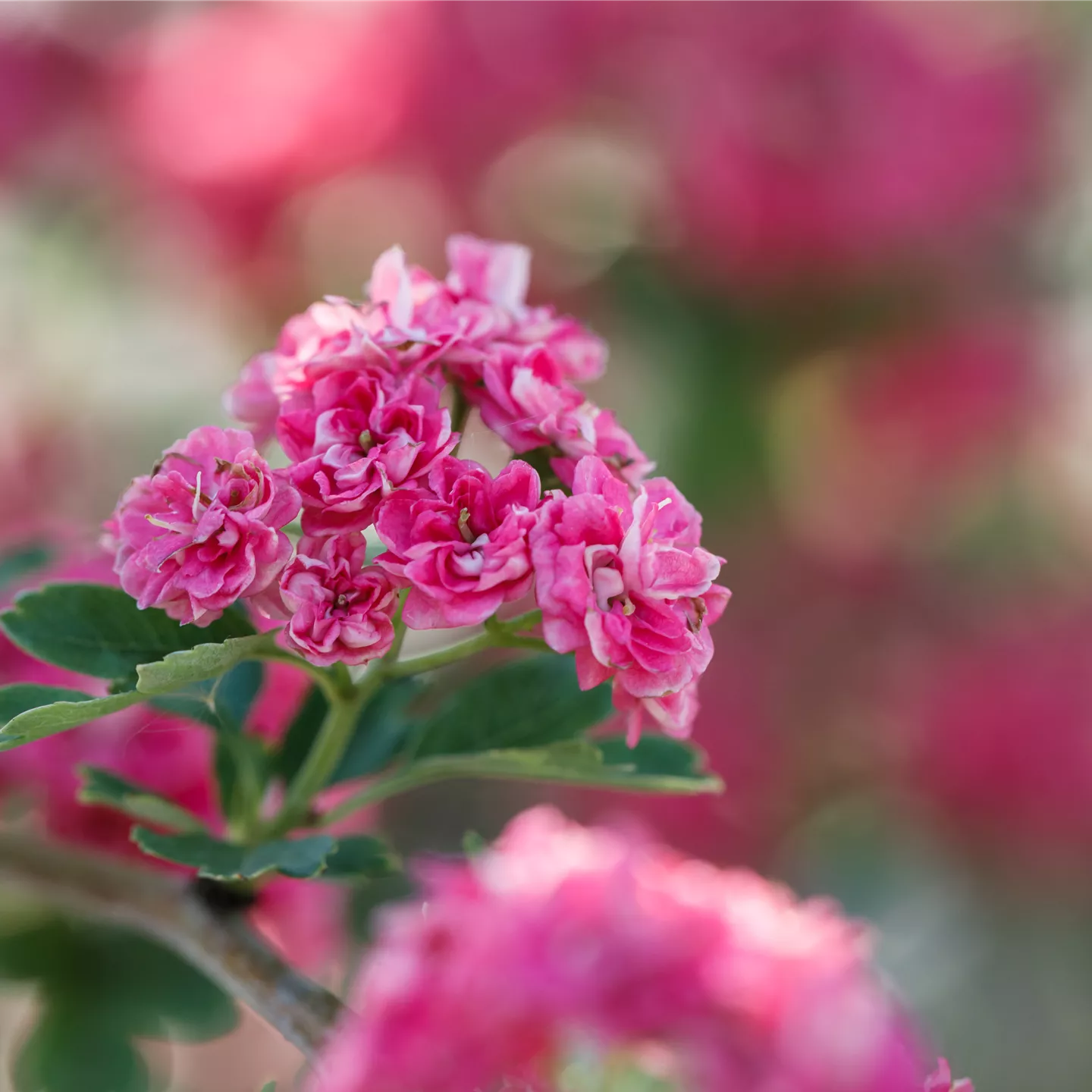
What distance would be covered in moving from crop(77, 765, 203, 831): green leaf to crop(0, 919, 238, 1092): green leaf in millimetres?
227

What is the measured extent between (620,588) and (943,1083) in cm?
20

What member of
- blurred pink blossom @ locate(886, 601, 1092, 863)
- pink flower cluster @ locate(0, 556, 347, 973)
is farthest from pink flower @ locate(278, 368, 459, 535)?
blurred pink blossom @ locate(886, 601, 1092, 863)

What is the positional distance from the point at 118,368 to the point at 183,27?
0.37 m

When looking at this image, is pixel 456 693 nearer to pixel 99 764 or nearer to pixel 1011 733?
pixel 99 764

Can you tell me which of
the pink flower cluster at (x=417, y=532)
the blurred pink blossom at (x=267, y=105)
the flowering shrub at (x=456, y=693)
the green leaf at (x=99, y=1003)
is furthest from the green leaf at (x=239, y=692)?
the blurred pink blossom at (x=267, y=105)

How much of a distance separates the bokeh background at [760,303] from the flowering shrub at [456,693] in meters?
0.85

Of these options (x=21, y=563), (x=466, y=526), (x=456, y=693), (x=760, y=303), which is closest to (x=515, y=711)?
(x=456, y=693)

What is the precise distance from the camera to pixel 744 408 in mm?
1387

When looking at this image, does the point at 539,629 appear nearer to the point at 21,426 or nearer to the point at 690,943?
the point at 690,943

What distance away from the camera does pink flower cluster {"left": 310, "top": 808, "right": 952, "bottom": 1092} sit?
1.44 ft

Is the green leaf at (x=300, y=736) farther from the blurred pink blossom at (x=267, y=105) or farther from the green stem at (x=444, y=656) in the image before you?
the blurred pink blossom at (x=267, y=105)

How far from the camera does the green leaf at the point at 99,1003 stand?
65cm

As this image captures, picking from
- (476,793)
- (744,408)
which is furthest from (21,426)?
(744,408)

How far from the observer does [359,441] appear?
0.42 m
